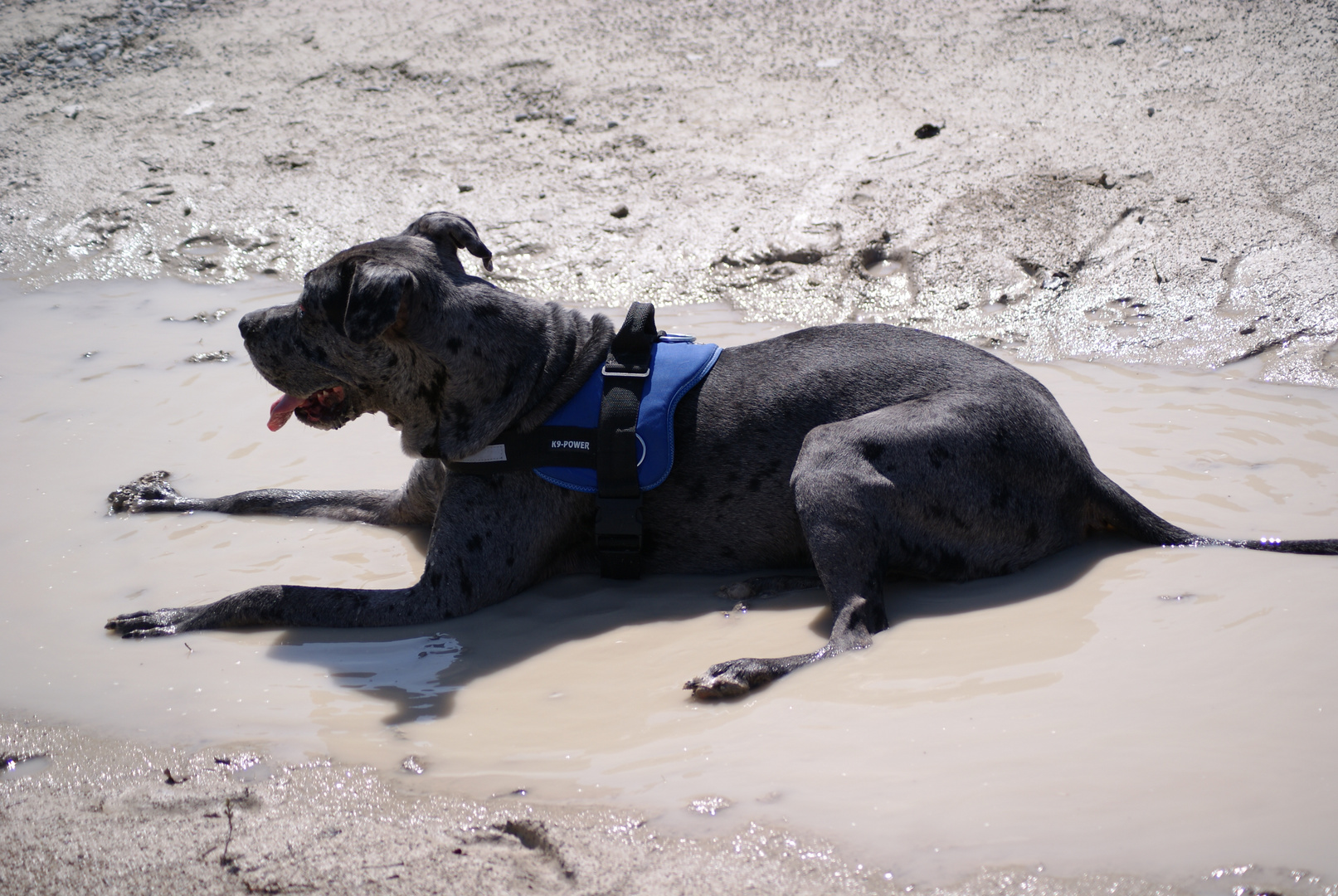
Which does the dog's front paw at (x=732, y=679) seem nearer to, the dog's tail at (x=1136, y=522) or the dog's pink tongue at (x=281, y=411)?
the dog's tail at (x=1136, y=522)

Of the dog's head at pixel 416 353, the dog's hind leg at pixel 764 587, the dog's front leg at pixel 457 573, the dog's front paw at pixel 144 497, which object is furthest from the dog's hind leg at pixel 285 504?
the dog's hind leg at pixel 764 587

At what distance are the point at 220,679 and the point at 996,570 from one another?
2.99 meters

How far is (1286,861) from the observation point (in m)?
2.35

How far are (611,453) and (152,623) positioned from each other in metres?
1.94

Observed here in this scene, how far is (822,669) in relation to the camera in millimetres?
3508

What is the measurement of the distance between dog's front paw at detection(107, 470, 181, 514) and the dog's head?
3.64ft

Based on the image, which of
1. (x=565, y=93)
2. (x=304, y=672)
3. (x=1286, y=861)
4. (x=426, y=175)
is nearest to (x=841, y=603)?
(x=1286, y=861)

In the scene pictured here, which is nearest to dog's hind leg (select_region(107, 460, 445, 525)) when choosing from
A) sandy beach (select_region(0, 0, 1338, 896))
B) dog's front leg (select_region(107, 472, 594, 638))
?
sandy beach (select_region(0, 0, 1338, 896))

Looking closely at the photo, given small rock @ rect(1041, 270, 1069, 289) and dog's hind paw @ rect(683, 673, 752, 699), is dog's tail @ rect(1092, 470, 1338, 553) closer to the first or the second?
dog's hind paw @ rect(683, 673, 752, 699)

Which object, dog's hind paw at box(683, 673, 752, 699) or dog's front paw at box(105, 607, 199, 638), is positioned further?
dog's front paw at box(105, 607, 199, 638)

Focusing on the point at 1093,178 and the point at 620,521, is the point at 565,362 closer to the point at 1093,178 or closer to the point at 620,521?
the point at 620,521

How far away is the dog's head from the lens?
4.32 metres

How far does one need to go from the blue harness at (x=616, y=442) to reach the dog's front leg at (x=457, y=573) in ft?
0.37

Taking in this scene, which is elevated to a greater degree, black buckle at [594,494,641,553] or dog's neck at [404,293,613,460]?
dog's neck at [404,293,613,460]
